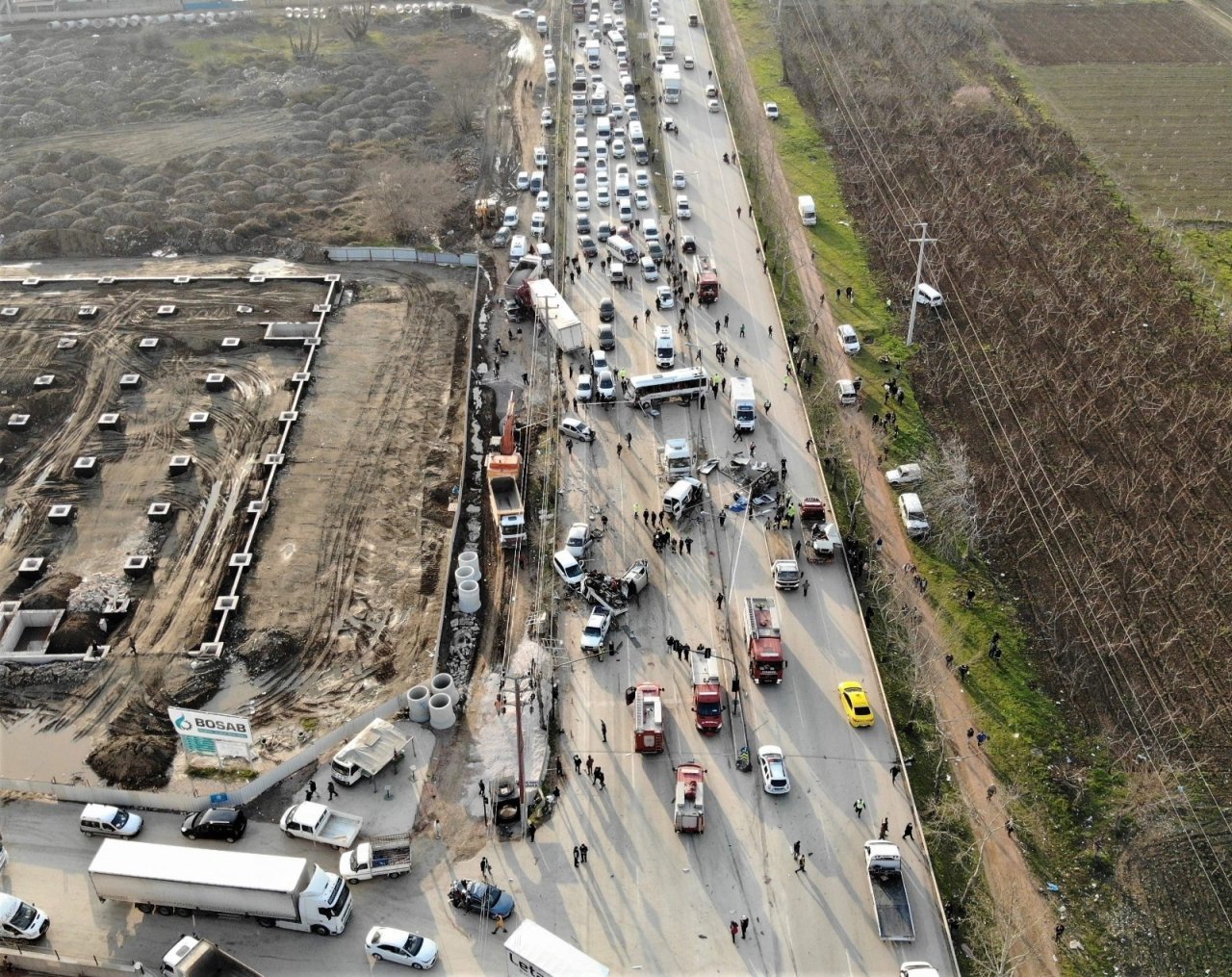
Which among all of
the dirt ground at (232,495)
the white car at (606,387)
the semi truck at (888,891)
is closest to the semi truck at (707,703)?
the semi truck at (888,891)

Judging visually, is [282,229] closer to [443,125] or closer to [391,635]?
[443,125]

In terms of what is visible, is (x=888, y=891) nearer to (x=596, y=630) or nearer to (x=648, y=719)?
(x=648, y=719)

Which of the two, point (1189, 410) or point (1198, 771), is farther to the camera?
point (1189, 410)

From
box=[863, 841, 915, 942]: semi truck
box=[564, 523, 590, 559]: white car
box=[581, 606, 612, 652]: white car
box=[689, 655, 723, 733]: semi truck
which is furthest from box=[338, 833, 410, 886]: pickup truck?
box=[564, 523, 590, 559]: white car

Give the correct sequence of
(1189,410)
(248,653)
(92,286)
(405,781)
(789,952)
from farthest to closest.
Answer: (92,286) < (1189,410) < (248,653) < (405,781) < (789,952)

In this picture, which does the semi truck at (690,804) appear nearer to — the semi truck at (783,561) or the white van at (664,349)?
the semi truck at (783,561)

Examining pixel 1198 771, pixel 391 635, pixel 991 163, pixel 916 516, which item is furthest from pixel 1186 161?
pixel 391 635
